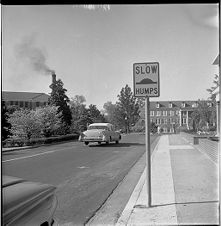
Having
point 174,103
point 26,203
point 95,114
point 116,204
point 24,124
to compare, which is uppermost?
point 174,103

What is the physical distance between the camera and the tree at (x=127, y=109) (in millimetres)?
4766

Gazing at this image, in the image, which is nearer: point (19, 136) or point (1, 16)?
point (1, 16)

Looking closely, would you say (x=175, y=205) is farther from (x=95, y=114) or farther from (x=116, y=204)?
(x=95, y=114)

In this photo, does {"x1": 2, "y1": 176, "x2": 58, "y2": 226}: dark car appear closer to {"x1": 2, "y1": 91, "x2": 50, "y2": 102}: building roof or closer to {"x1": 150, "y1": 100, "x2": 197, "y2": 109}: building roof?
{"x1": 2, "y1": 91, "x2": 50, "y2": 102}: building roof

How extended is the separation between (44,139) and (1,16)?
9.44 ft

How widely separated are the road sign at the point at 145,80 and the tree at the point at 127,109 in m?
0.15

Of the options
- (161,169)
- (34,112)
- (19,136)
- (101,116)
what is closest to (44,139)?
(19,136)

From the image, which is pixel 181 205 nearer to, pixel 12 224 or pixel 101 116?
pixel 101 116

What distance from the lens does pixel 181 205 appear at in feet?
15.7

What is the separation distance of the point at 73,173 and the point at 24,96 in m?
3.80

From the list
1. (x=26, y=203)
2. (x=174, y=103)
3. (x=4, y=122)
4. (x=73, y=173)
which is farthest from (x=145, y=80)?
(x=73, y=173)

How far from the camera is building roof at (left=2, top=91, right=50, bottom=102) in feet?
13.0

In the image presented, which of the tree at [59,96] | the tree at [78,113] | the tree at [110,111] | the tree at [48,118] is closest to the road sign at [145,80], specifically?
the tree at [110,111]

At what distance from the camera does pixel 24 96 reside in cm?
448
